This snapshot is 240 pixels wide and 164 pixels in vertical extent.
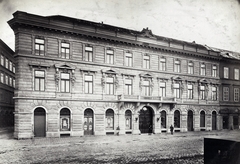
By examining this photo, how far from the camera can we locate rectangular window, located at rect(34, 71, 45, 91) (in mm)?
17248

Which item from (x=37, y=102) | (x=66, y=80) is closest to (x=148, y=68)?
(x=66, y=80)

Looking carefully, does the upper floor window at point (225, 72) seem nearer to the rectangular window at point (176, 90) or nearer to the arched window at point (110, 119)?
the rectangular window at point (176, 90)

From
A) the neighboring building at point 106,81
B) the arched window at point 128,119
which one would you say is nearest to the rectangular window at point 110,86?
the neighboring building at point 106,81

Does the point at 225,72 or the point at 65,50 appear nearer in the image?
the point at 65,50

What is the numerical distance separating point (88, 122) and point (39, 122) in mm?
4040

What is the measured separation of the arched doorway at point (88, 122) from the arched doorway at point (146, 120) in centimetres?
526

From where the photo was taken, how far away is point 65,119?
718 inches

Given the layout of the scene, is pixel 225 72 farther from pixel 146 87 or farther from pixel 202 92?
pixel 146 87

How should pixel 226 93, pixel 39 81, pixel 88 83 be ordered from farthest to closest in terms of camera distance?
pixel 226 93 < pixel 88 83 < pixel 39 81

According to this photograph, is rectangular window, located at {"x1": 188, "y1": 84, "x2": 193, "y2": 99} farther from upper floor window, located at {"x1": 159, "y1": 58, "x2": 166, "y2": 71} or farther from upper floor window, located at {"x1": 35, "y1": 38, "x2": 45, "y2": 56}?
upper floor window, located at {"x1": 35, "y1": 38, "x2": 45, "y2": 56}

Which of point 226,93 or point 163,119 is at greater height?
point 226,93

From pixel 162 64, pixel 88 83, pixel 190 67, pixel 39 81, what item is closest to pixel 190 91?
pixel 190 67

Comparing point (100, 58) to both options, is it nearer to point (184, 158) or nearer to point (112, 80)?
point (112, 80)

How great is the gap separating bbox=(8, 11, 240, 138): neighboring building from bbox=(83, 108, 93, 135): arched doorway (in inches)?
3.3
